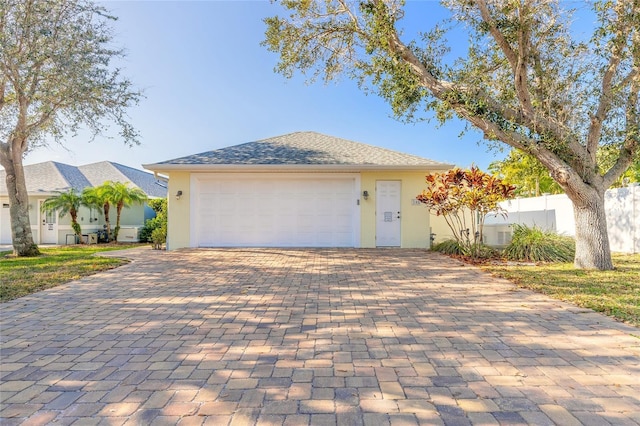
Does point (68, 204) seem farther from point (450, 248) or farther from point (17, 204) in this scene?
point (450, 248)

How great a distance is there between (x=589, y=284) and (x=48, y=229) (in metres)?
20.3

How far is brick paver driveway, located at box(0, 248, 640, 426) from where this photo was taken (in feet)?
6.89

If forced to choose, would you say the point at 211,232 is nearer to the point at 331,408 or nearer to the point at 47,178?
the point at 331,408

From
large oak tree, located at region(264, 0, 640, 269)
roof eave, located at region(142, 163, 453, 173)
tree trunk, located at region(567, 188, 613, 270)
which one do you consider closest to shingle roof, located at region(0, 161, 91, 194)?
roof eave, located at region(142, 163, 453, 173)

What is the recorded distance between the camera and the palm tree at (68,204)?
557 inches

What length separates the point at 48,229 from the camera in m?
15.8

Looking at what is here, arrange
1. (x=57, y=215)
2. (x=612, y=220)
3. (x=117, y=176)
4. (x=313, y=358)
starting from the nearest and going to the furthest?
(x=313, y=358)
(x=612, y=220)
(x=57, y=215)
(x=117, y=176)

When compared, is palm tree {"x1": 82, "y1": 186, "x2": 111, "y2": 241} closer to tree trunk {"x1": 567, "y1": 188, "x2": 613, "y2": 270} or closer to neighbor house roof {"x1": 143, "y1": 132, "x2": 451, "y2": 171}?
neighbor house roof {"x1": 143, "y1": 132, "x2": 451, "y2": 171}

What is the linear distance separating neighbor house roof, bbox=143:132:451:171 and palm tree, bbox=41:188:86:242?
251 inches

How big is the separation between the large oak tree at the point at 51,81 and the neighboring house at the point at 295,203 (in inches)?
107

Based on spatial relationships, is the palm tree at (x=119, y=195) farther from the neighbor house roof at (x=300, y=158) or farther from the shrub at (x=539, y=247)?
the shrub at (x=539, y=247)

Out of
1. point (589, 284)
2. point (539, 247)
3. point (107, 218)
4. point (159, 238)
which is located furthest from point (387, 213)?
point (107, 218)

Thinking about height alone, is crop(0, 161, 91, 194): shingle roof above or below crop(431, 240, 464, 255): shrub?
above

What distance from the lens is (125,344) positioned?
3.17 m
